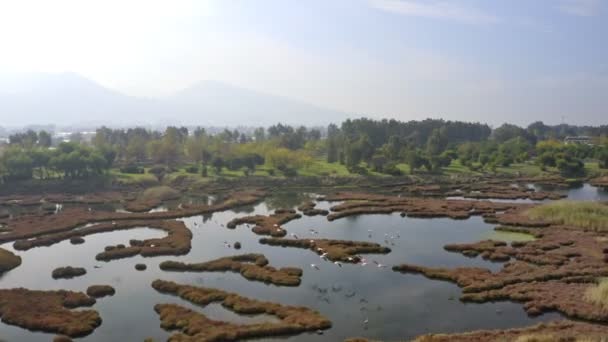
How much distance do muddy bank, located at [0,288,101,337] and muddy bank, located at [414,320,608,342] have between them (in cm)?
2483

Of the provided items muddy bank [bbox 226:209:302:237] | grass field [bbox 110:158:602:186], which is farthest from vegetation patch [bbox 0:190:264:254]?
grass field [bbox 110:158:602:186]

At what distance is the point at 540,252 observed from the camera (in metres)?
54.1

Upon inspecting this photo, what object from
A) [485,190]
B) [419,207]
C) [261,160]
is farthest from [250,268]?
[261,160]

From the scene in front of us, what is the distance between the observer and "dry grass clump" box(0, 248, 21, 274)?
53556 mm

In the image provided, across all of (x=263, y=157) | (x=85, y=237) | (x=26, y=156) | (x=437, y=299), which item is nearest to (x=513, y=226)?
(x=437, y=299)

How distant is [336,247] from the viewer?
57.8 meters

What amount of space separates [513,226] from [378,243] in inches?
830

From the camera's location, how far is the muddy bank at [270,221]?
68125 mm

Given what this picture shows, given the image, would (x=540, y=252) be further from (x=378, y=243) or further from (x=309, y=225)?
(x=309, y=225)

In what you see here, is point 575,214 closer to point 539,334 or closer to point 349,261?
point 349,261

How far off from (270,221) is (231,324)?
37.5 m

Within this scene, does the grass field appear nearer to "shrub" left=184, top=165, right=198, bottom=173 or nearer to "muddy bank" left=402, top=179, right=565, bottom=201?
"shrub" left=184, top=165, right=198, bottom=173

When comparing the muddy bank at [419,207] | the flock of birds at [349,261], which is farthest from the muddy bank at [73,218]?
the muddy bank at [419,207]

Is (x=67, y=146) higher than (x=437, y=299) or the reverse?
higher
